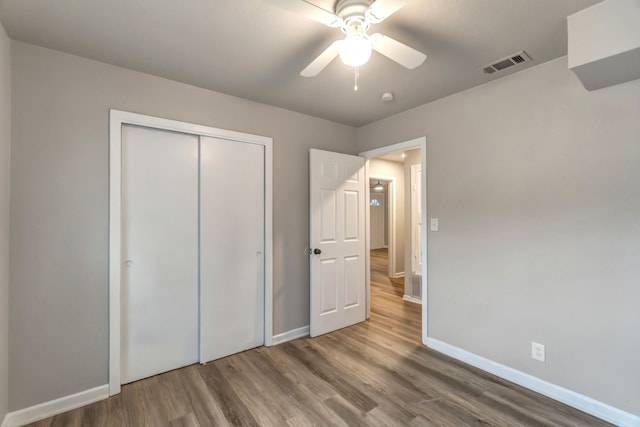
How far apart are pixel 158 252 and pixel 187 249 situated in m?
0.23

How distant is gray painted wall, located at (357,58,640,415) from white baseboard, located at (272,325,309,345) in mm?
1360

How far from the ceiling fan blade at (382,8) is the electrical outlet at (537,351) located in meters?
2.48

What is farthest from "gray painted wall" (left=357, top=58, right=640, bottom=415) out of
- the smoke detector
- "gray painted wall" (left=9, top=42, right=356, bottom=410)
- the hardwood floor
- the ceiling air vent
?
"gray painted wall" (left=9, top=42, right=356, bottom=410)

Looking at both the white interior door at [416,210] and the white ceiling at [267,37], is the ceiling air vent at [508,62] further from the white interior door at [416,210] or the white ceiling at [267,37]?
the white interior door at [416,210]

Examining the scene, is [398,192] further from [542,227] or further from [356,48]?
[356,48]

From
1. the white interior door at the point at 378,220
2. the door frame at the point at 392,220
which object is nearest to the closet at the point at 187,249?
the door frame at the point at 392,220

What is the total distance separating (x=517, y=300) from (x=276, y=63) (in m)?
2.63

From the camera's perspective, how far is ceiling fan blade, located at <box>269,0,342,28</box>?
1229 millimetres

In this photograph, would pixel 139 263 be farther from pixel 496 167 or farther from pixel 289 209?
pixel 496 167

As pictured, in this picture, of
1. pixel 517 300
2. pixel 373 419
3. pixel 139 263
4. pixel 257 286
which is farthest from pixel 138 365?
Answer: pixel 517 300

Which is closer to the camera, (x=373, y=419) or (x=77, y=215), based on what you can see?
(x=373, y=419)

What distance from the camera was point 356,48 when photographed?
138cm

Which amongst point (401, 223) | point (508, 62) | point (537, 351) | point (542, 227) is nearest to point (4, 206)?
point (508, 62)

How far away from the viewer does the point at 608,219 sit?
1.84m
